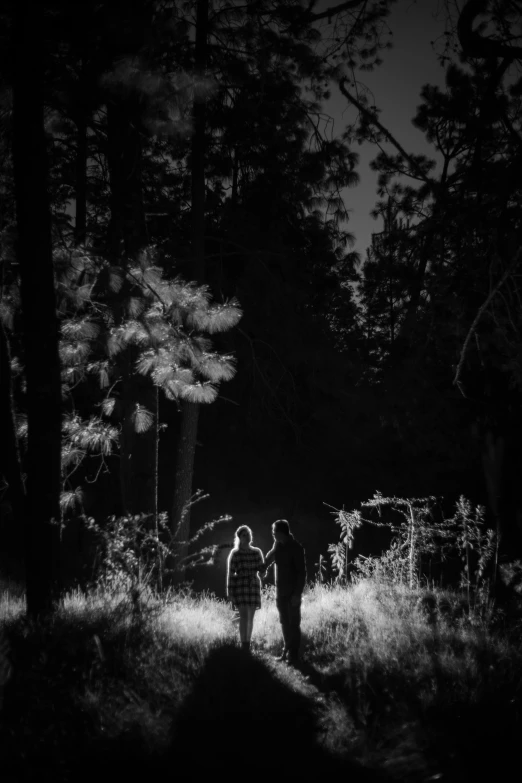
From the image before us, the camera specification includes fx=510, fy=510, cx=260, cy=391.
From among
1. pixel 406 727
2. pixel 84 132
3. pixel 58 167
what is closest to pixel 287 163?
pixel 84 132

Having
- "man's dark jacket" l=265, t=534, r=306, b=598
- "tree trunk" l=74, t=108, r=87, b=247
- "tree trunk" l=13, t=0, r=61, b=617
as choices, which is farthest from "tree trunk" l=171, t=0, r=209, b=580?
"tree trunk" l=13, t=0, r=61, b=617

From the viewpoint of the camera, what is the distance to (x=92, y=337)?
6.45 metres

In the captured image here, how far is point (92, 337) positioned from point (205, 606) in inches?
156

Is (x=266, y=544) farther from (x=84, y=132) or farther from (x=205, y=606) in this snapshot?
(x=84, y=132)

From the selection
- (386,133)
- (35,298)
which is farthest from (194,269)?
(386,133)

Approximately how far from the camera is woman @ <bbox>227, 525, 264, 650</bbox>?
5.55m

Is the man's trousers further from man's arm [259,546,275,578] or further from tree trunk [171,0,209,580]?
tree trunk [171,0,209,580]

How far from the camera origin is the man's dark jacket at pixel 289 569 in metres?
5.52

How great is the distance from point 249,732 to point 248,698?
1.65 feet

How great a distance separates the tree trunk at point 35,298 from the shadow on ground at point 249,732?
232cm

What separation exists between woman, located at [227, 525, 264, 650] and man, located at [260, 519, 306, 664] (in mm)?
212

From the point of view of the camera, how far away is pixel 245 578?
5.82 meters

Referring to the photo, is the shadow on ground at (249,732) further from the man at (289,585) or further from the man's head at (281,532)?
the man's head at (281,532)

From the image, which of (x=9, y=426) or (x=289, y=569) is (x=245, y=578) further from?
(x=9, y=426)
